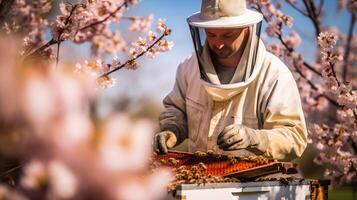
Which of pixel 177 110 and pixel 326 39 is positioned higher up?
pixel 326 39

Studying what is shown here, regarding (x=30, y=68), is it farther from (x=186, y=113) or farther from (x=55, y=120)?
(x=186, y=113)

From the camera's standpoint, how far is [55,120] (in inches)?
21.8

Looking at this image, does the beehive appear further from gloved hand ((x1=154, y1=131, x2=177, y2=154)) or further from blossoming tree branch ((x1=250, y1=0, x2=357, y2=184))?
blossoming tree branch ((x1=250, y1=0, x2=357, y2=184))

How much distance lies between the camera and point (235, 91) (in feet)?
9.71

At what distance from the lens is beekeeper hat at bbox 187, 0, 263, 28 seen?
9.21ft

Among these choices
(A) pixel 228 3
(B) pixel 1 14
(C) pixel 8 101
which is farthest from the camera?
(B) pixel 1 14

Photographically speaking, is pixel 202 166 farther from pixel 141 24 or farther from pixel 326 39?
pixel 141 24

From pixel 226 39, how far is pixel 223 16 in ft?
0.38

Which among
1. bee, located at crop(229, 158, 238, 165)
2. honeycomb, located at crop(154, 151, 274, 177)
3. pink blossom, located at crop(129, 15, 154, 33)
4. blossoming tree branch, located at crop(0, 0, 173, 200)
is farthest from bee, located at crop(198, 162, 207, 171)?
pink blossom, located at crop(129, 15, 154, 33)

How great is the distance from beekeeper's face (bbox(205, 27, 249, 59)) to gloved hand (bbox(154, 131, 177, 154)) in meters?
0.49

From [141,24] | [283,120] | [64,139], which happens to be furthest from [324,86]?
[64,139]

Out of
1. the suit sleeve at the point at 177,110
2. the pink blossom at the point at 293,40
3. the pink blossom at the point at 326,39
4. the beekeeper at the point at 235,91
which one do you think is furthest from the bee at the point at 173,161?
the pink blossom at the point at 293,40

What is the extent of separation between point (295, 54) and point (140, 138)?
587 cm

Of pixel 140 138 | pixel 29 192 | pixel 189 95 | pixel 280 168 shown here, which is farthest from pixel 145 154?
pixel 189 95
